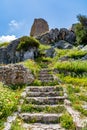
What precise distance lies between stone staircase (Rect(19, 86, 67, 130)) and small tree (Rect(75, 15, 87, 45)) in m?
29.2

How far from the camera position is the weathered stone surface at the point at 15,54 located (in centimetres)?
3859

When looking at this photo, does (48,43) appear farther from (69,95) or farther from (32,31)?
(69,95)

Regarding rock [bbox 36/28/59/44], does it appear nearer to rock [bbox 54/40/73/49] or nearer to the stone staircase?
rock [bbox 54/40/73/49]

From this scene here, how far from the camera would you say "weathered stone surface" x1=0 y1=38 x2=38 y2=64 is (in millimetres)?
38594

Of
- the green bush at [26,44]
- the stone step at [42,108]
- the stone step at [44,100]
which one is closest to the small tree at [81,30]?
the green bush at [26,44]

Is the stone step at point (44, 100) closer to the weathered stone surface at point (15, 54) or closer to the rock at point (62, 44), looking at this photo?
the weathered stone surface at point (15, 54)

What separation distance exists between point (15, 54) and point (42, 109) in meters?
28.3

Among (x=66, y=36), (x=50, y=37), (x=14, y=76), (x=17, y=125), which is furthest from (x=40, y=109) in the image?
(x=66, y=36)

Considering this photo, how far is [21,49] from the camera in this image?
128ft

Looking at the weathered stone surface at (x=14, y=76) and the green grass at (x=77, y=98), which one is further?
the weathered stone surface at (x=14, y=76)

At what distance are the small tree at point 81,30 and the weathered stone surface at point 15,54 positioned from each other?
27.5ft

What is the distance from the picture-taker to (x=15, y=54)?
1582 inches

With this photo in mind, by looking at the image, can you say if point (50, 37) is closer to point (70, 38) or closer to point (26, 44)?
point (70, 38)

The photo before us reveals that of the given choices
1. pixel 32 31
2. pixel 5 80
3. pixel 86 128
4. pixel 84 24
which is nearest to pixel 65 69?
pixel 5 80
